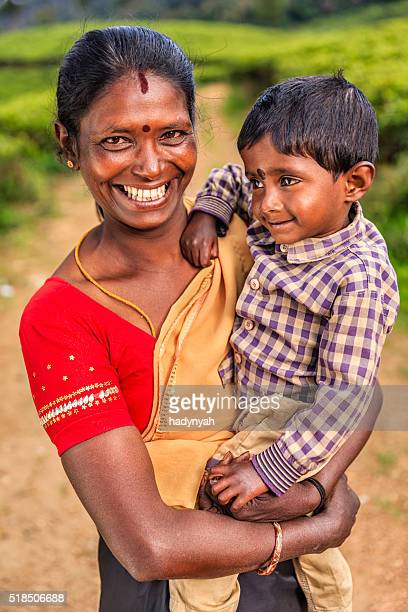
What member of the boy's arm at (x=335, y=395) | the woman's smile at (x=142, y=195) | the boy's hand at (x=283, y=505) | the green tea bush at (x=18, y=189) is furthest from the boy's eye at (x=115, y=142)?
the green tea bush at (x=18, y=189)

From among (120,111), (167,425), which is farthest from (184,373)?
(120,111)

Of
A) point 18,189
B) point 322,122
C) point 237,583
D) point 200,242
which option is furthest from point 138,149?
point 18,189

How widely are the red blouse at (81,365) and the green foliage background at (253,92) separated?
1.82 feet

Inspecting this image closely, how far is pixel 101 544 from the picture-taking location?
6.86 ft

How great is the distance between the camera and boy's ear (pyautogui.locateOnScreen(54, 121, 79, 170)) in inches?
72.1

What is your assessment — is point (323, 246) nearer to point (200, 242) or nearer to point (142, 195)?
point (200, 242)

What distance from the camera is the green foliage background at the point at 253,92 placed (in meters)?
6.07

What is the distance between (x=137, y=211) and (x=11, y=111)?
33.1 ft

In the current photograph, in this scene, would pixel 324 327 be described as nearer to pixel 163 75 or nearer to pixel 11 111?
pixel 163 75

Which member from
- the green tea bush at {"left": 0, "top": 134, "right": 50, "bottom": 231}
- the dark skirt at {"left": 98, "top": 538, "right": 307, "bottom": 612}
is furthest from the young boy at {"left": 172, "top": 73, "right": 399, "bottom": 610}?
the green tea bush at {"left": 0, "top": 134, "right": 50, "bottom": 231}

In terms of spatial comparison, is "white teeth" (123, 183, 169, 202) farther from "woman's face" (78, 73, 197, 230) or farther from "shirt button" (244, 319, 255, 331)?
"shirt button" (244, 319, 255, 331)

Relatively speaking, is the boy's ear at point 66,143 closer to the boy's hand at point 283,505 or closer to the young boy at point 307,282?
the young boy at point 307,282

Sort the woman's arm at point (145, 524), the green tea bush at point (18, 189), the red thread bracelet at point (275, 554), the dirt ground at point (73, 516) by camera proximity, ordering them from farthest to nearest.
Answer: the green tea bush at point (18, 189), the dirt ground at point (73, 516), the red thread bracelet at point (275, 554), the woman's arm at point (145, 524)

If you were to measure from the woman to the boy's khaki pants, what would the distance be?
0.05 metres
